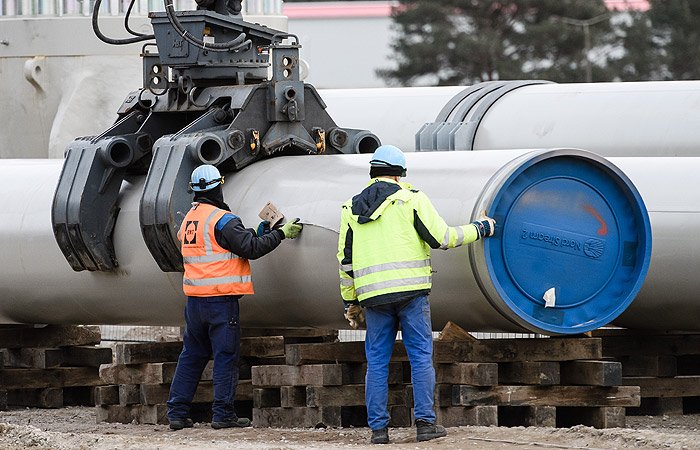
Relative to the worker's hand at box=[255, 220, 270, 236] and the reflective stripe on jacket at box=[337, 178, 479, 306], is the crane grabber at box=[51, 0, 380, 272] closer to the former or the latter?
the worker's hand at box=[255, 220, 270, 236]

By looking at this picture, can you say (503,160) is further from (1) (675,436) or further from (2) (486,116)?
(2) (486,116)

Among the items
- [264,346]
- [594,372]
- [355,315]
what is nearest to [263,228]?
[355,315]

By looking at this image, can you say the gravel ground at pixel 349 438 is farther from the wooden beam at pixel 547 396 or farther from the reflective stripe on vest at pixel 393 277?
the reflective stripe on vest at pixel 393 277

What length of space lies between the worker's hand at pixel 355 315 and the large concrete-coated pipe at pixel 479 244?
12.6 inches

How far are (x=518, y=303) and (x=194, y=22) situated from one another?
303 centimetres

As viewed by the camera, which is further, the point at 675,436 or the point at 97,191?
the point at 97,191

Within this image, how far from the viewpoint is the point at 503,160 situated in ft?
28.1

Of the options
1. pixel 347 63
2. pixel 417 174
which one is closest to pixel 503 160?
pixel 417 174

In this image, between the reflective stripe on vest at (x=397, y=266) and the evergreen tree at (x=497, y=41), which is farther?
the evergreen tree at (x=497, y=41)

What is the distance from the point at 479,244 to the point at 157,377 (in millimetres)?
2677

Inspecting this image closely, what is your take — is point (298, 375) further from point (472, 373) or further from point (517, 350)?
point (517, 350)

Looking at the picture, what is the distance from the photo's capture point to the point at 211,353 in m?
9.62

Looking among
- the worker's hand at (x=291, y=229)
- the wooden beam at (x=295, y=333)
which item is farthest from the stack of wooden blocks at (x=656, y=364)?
the worker's hand at (x=291, y=229)

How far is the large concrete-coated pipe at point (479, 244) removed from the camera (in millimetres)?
8438
